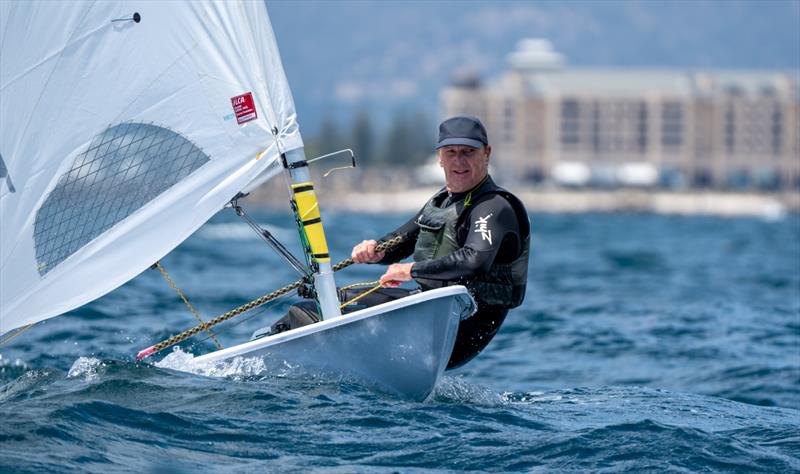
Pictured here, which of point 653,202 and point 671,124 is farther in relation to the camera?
point 671,124

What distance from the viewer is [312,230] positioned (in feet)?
24.2

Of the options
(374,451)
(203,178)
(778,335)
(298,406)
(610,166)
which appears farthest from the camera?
(610,166)

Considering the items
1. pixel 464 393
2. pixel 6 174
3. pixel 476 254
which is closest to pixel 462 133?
pixel 476 254

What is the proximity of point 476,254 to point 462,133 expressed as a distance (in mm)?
712

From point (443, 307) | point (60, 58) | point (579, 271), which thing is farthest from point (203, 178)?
point (579, 271)

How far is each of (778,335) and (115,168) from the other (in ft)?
25.0

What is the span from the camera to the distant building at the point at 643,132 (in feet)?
444

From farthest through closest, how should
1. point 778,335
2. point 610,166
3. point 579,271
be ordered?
point 610,166
point 579,271
point 778,335

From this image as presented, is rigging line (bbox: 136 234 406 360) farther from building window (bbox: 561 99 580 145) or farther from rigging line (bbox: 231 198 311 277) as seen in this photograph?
building window (bbox: 561 99 580 145)

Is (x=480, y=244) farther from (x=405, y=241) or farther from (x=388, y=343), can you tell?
(x=405, y=241)

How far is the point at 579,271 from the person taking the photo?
84.7 ft

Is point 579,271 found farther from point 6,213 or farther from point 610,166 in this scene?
point 610,166

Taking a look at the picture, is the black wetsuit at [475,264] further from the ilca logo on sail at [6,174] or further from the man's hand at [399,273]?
the ilca logo on sail at [6,174]

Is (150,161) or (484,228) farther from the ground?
(150,161)
